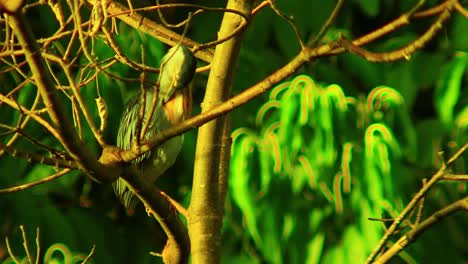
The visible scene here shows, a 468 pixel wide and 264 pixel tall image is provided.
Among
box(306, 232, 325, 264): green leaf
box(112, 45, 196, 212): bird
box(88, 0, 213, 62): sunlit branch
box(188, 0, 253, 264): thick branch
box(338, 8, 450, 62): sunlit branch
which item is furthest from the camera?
box(306, 232, 325, 264): green leaf

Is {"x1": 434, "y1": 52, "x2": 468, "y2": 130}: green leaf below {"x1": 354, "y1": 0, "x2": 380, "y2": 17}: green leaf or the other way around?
below

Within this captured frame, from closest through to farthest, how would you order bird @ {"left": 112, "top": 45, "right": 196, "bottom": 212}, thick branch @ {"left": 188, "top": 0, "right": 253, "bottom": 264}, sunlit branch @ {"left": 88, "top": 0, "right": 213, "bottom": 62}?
thick branch @ {"left": 188, "top": 0, "right": 253, "bottom": 264} < sunlit branch @ {"left": 88, "top": 0, "right": 213, "bottom": 62} < bird @ {"left": 112, "top": 45, "right": 196, "bottom": 212}

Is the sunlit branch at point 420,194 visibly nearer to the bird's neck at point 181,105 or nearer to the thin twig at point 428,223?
the thin twig at point 428,223

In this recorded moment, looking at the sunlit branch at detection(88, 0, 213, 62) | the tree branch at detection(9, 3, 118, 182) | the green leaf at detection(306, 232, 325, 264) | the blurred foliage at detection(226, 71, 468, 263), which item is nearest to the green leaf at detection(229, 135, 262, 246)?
the blurred foliage at detection(226, 71, 468, 263)

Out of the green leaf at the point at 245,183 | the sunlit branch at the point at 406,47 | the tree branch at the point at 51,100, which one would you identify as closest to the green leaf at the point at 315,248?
the green leaf at the point at 245,183

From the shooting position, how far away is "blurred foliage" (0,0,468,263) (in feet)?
8.69

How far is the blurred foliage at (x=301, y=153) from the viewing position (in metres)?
2.65

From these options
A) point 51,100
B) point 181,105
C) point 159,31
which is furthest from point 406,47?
point 181,105

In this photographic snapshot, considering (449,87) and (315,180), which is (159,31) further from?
(449,87)

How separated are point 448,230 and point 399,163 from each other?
1.38 ft

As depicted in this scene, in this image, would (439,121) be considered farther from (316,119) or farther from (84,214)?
(84,214)

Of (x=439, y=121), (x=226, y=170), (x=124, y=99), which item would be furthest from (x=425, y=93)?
(x=226, y=170)

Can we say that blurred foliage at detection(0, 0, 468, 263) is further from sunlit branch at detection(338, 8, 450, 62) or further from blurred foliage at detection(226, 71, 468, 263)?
sunlit branch at detection(338, 8, 450, 62)

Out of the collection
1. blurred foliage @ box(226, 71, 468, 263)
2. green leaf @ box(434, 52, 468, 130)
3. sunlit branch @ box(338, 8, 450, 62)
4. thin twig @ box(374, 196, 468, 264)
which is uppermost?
green leaf @ box(434, 52, 468, 130)
